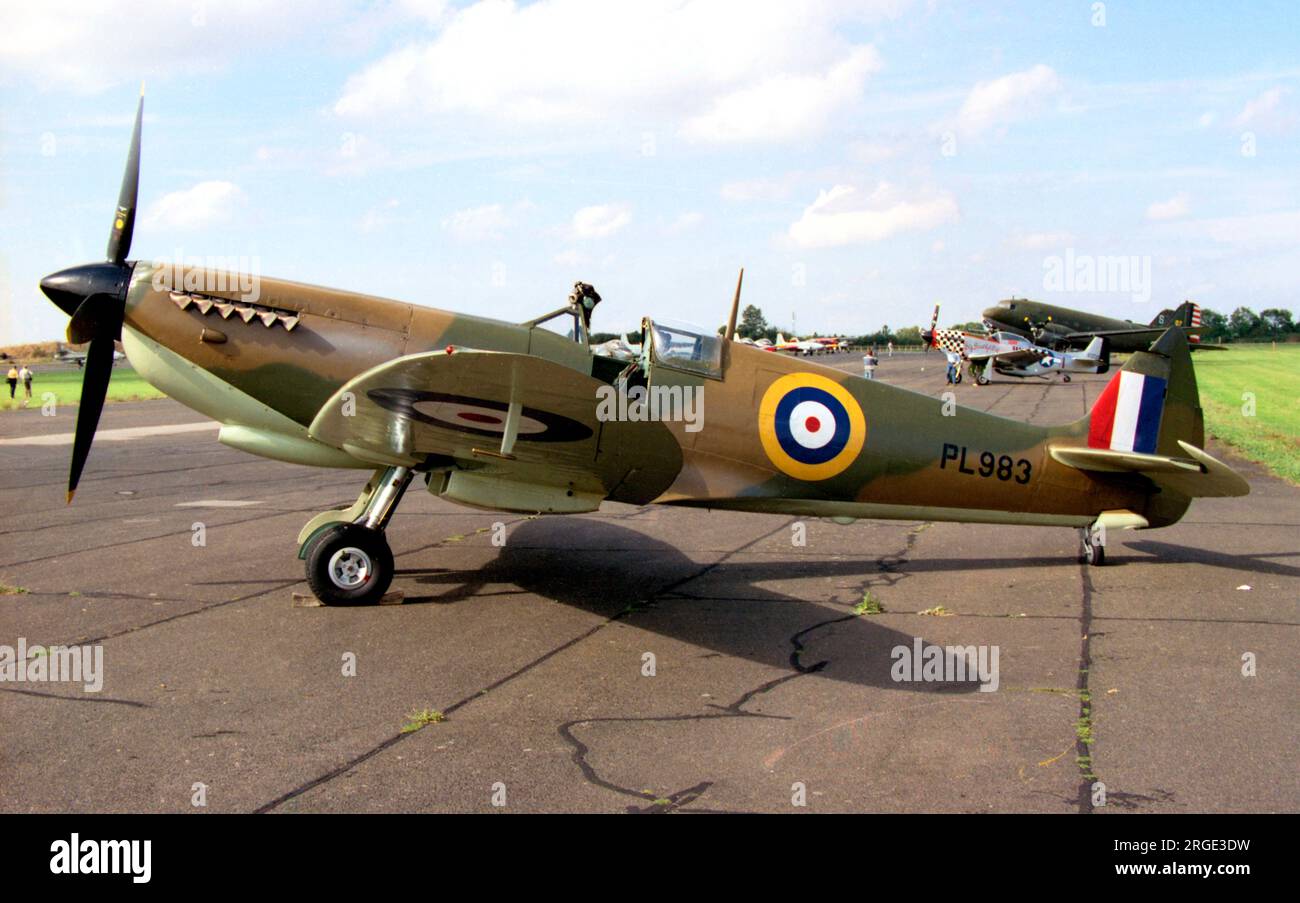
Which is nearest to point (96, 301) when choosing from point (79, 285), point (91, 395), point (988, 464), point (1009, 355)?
point (79, 285)

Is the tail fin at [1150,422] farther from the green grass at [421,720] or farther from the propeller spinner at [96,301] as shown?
the propeller spinner at [96,301]

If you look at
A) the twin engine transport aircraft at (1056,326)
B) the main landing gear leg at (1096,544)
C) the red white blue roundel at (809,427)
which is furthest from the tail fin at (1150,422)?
the twin engine transport aircraft at (1056,326)

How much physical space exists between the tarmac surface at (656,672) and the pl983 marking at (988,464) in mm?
914

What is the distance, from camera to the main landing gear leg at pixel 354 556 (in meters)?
7.97

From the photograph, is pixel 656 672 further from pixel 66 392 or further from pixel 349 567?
pixel 66 392

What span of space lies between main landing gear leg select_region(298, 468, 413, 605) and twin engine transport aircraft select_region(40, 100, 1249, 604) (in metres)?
0.02

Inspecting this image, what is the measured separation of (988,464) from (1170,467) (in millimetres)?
1624

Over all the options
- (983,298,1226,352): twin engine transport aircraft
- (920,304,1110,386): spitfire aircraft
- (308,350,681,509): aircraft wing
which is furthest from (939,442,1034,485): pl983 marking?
(983,298,1226,352): twin engine transport aircraft

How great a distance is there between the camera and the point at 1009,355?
45781 millimetres

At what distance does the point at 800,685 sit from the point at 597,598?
8.41 feet

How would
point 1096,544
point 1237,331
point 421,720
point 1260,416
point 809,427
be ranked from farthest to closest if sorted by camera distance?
point 1237,331 < point 1260,416 < point 1096,544 < point 809,427 < point 421,720
